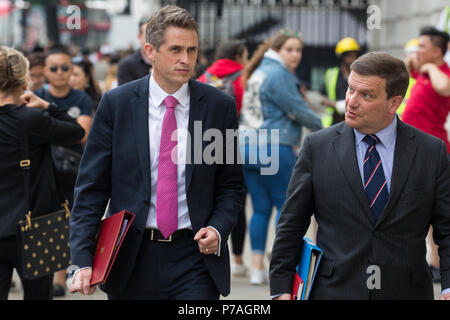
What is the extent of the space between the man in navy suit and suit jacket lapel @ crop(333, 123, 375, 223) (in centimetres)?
60

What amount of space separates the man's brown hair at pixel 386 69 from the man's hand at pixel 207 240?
38.7 inches

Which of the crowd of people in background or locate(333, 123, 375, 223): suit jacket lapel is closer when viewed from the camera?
Result: locate(333, 123, 375, 223): suit jacket lapel

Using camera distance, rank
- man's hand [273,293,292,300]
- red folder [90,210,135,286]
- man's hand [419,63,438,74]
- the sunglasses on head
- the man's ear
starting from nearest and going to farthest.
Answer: man's hand [273,293,292,300] < red folder [90,210,135,286] < the man's ear < man's hand [419,63,438,74] < the sunglasses on head

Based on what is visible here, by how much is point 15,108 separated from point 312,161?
2.02 m

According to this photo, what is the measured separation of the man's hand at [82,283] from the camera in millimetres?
3681

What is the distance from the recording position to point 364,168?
11.5 ft

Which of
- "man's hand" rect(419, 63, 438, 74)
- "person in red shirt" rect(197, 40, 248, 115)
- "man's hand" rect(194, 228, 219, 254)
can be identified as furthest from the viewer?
"person in red shirt" rect(197, 40, 248, 115)

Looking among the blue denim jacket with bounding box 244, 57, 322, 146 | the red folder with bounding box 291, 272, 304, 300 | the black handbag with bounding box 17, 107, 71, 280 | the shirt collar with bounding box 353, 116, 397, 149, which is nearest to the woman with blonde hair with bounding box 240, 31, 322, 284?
→ the blue denim jacket with bounding box 244, 57, 322, 146

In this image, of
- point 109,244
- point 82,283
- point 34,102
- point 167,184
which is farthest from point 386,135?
→ point 34,102

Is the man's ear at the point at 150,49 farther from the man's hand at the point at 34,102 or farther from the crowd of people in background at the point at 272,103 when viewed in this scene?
the crowd of people in background at the point at 272,103

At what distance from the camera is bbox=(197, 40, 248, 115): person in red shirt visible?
7.85 m

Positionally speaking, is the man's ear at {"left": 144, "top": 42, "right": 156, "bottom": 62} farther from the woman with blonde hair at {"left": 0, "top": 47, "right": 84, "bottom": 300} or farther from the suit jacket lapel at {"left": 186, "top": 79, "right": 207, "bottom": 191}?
the woman with blonde hair at {"left": 0, "top": 47, "right": 84, "bottom": 300}
